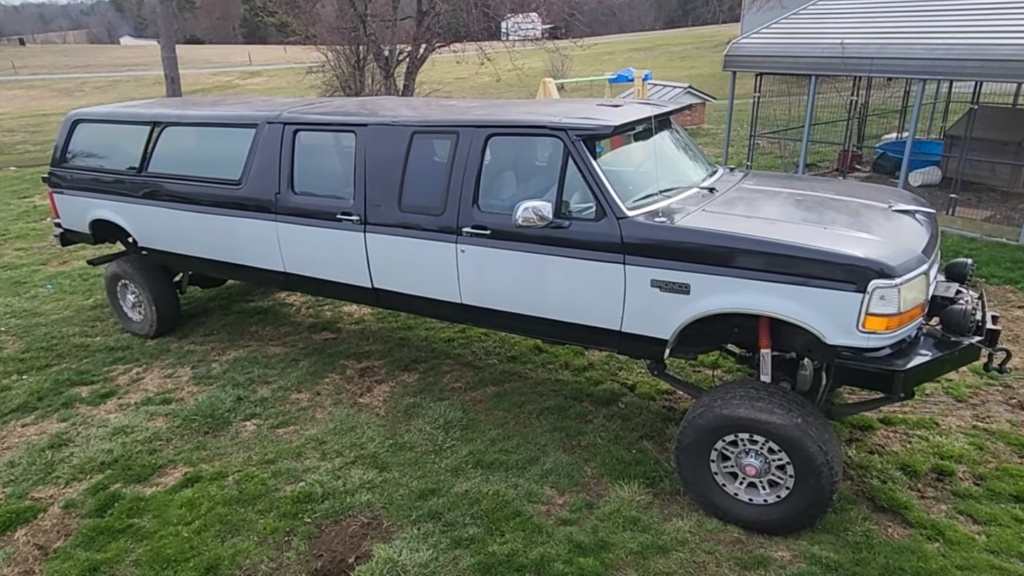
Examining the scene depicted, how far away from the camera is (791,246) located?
321cm

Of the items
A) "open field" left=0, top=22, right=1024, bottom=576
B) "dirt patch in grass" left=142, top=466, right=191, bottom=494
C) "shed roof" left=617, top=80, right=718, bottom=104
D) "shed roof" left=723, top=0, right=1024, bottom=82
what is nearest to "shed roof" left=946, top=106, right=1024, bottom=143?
"shed roof" left=723, top=0, right=1024, bottom=82

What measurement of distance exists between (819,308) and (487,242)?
1842mm

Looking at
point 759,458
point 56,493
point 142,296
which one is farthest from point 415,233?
point 142,296

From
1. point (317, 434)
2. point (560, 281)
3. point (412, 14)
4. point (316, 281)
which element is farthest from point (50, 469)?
point (412, 14)

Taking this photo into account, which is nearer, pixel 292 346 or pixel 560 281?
pixel 560 281

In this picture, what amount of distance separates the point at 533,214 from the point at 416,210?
3.11 ft

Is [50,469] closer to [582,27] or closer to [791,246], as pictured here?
[791,246]

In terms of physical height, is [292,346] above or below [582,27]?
below

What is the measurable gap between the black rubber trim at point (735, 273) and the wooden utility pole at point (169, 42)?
13.5 m

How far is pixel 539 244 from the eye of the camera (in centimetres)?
389

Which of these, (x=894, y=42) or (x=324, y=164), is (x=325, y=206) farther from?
(x=894, y=42)

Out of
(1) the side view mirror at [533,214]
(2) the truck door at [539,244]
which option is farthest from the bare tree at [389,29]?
(1) the side view mirror at [533,214]

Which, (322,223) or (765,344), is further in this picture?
(322,223)

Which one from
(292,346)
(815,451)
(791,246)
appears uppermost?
(791,246)
